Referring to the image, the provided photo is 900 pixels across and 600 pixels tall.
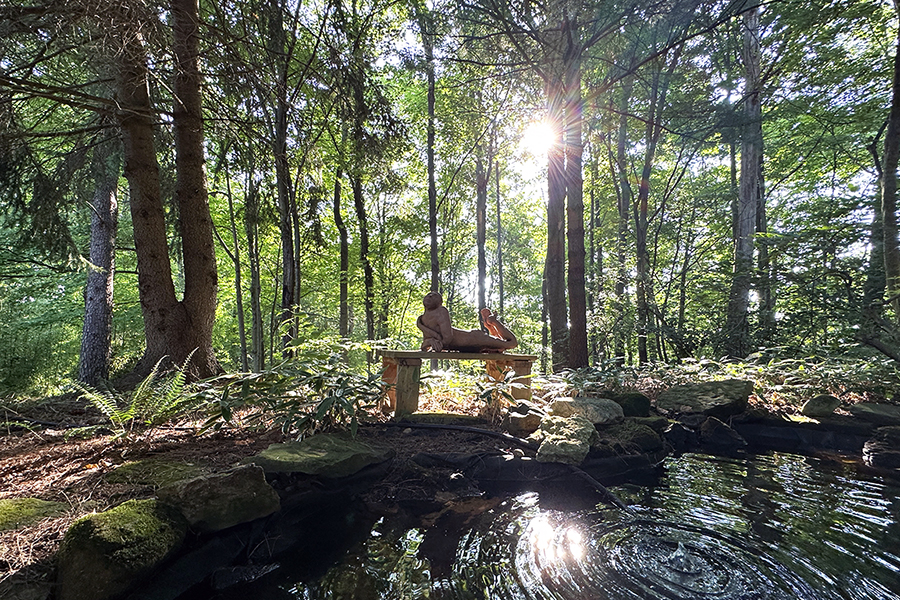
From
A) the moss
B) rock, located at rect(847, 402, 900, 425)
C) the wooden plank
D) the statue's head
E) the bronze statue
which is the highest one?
the statue's head

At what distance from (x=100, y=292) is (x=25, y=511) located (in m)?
6.69

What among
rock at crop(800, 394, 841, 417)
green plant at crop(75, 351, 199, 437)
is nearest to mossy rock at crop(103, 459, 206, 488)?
green plant at crop(75, 351, 199, 437)

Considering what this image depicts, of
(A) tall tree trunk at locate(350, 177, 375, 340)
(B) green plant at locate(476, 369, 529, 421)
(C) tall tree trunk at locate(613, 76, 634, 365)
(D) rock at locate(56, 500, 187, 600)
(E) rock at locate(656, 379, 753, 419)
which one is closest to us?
(D) rock at locate(56, 500, 187, 600)

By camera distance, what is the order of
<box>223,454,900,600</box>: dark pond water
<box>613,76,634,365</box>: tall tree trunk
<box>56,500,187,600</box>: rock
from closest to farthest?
<box>56,500,187,600</box>: rock < <box>223,454,900,600</box>: dark pond water < <box>613,76,634,365</box>: tall tree trunk

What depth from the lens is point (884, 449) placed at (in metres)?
4.09

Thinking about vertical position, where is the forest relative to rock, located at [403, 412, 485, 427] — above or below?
above

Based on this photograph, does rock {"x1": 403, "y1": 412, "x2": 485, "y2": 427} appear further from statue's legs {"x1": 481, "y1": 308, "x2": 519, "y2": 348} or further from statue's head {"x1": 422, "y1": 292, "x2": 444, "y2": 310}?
statue's head {"x1": 422, "y1": 292, "x2": 444, "y2": 310}

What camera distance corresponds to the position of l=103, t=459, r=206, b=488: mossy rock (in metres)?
2.56

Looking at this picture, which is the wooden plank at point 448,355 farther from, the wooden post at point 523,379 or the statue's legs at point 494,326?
the statue's legs at point 494,326

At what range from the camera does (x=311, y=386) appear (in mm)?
3818

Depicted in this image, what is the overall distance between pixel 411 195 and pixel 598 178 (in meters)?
6.26

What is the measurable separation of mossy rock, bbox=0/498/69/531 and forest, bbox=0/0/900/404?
87.7 inches

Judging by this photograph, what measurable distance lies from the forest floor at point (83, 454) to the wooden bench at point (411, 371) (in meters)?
0.33

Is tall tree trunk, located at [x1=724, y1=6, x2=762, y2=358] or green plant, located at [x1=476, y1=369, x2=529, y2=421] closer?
green plant, located at [x1=476, y1=369, x2=529, y2=421]
